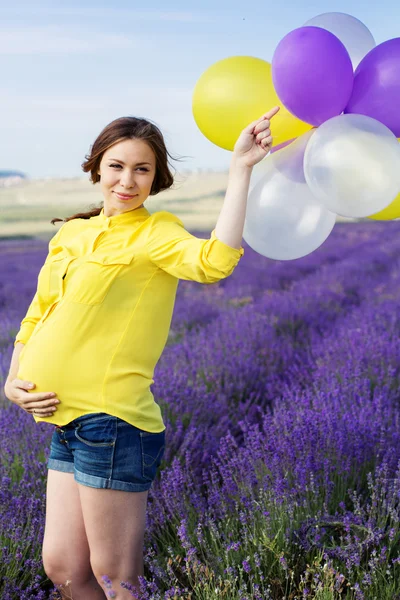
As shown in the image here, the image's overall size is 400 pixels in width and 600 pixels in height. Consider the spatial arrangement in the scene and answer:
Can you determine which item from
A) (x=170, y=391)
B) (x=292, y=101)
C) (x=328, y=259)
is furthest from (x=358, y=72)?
(x=328, y=259)

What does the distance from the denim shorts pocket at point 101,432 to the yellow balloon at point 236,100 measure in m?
0.96

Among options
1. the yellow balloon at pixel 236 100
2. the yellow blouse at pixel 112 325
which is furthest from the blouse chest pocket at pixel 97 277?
the yellow balloon at pixel 236 100

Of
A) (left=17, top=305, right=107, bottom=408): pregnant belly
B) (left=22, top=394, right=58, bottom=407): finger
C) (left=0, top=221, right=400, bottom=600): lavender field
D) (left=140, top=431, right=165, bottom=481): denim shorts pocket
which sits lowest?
(left=0, top=221, right=400, bottom=600): lavender field

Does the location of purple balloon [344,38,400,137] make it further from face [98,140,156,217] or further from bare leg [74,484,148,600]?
bare leg [74,484,148,600]

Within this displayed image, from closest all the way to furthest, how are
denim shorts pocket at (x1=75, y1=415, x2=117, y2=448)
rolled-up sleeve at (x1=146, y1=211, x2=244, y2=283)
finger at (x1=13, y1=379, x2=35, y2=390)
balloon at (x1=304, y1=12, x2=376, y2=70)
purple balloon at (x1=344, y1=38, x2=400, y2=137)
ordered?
rolled-up sleeve at (x1=146, y1=211, x2=244, y2=283)
denim shorts pocket at (x1=75, y1=415, x2=117, y2=448)
finger at (x1=13, y1=379, x2=35, y2=390)
purple balloon at (x1=344, y1=38, x2=400, y2=137)
balloon at (x1=304, y1=12, x2=376, y2=70)

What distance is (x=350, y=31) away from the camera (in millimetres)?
2332

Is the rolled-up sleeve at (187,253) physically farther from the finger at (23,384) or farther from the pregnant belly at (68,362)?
the finger at (23,384)

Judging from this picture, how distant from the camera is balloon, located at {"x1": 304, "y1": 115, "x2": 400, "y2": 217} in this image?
1.80m

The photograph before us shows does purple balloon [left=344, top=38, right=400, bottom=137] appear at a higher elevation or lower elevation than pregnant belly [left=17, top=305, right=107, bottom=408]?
higher

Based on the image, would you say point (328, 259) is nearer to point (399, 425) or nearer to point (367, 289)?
point (367, 289)

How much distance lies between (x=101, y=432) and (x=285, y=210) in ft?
2.89

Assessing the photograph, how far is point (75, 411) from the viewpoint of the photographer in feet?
5.92

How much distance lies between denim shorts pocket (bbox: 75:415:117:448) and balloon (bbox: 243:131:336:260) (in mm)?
741

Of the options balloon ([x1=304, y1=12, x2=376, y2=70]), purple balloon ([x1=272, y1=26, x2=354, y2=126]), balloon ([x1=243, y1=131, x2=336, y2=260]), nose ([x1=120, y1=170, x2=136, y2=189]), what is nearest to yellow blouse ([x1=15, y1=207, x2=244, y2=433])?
nose ([x1=120, y1=170, x2=136, y2=189])
